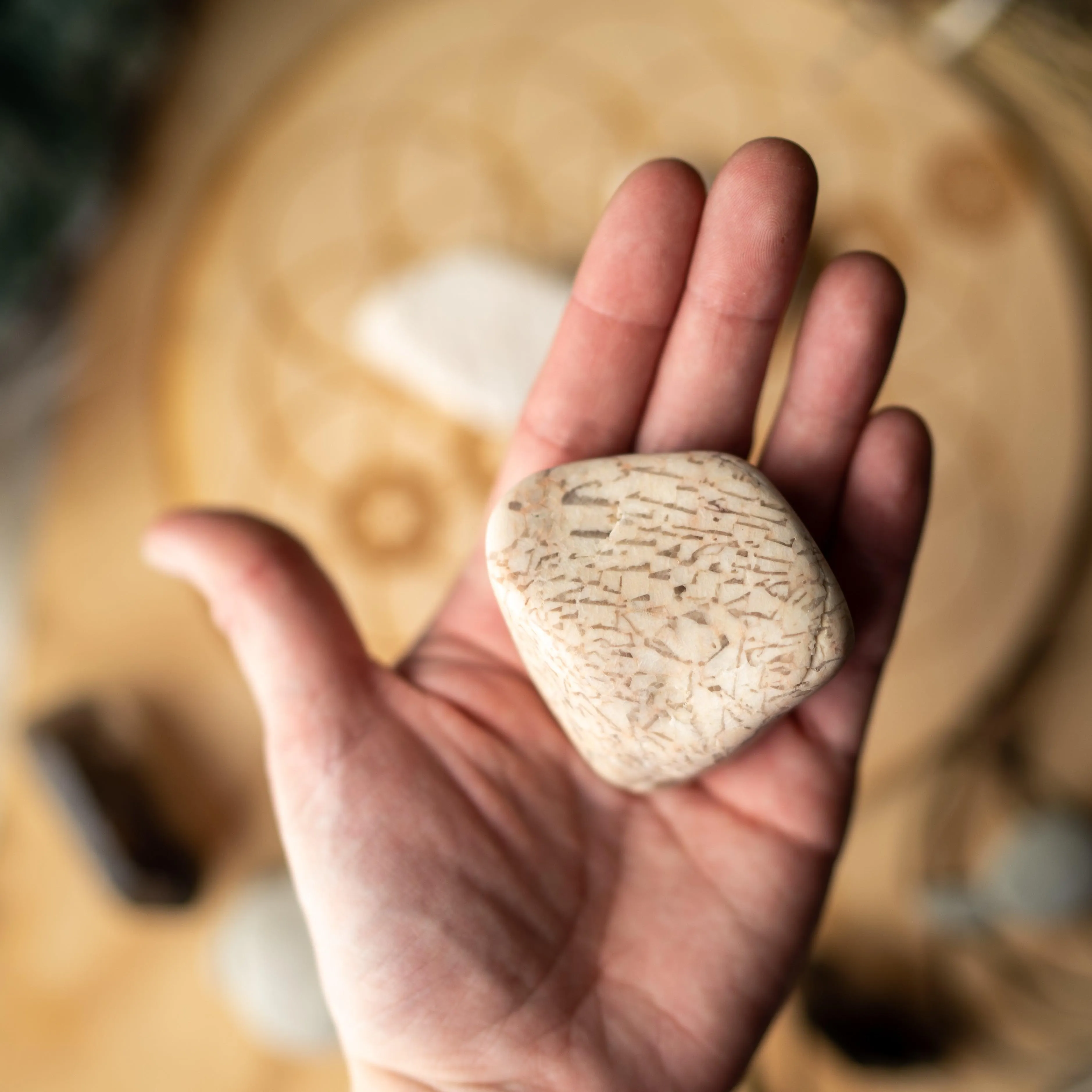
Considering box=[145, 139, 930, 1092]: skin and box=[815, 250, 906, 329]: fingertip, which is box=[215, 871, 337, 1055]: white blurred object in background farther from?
box=[815, 250, 906, 329]: fingertip

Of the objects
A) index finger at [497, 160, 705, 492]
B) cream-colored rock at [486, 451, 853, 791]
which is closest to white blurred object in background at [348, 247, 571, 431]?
index finger at [497, 160, 705, 492]

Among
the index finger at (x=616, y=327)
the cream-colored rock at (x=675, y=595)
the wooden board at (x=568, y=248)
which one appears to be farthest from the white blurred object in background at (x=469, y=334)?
the cream-colored rock at (x=675, y=595)

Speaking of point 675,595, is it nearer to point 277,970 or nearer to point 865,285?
point 865,285

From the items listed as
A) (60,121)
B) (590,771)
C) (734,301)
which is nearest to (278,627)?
(590,771)

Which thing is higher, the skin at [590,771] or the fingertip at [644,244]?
the fingertip at [644,244]

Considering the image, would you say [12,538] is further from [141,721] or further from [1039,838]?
[1039,838]

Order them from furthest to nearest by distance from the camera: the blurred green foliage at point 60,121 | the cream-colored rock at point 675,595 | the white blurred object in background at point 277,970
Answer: the blurred green foliage at point 60,121
the white blurred object in background at point 277,970
the cream-colored rock at point 675,595

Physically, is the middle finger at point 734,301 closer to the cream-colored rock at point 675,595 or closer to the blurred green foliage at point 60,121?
the cream-colored rock at point 675,595
